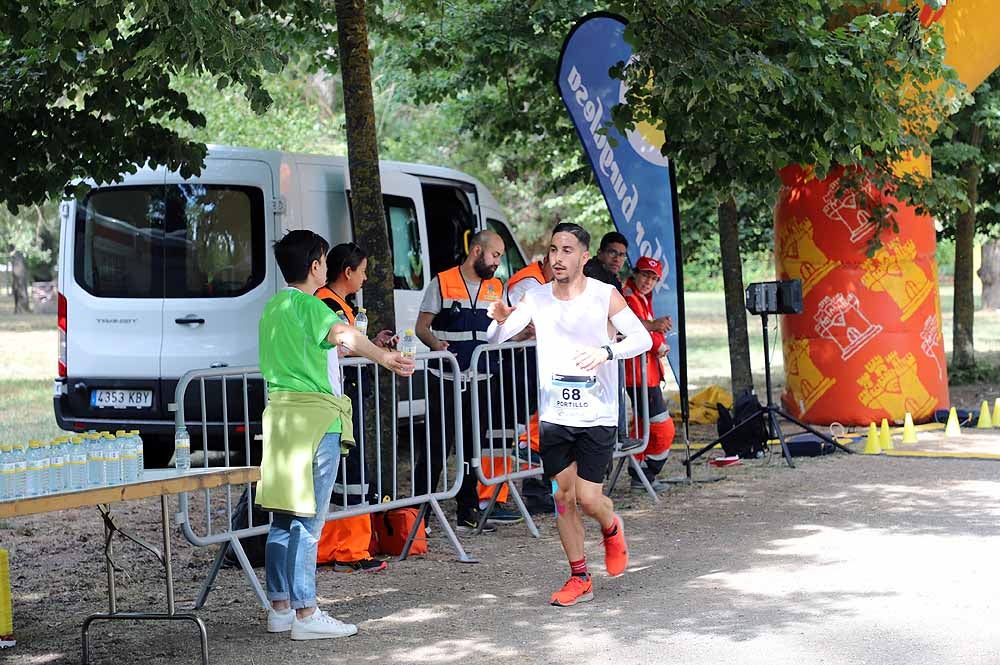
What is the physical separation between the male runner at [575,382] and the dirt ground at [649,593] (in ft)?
1.68

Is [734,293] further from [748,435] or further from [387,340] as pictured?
[387,340]

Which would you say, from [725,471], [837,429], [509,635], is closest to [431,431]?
[509,635]

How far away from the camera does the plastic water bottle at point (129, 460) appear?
225 inches

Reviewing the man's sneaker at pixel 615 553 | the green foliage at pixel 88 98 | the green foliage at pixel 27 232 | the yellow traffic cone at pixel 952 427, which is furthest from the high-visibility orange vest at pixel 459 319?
the green foliage at pixel 27 232

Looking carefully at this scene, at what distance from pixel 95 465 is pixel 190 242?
18.9ft

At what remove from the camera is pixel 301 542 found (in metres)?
6.46

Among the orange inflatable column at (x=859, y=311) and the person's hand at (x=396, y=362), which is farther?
the orange inflatable column at (x=859, y=311)

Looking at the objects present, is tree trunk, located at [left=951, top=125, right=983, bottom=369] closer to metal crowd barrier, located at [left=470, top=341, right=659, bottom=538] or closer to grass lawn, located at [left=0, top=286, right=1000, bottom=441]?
grass lawn, located at [left=0, top=286, right=1000, bottom=441]

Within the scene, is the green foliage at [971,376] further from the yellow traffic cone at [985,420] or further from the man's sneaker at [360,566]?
the man's sneaker at [360,566]

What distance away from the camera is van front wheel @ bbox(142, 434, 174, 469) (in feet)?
37.8

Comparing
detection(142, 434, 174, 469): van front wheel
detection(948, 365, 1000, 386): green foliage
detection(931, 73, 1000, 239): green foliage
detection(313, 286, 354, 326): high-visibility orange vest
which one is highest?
detection(931, 73, 1000, 239): green foliage

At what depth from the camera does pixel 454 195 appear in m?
13.3

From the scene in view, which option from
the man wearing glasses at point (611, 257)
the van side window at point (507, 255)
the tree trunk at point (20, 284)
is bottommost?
the man wearing glasses at point (611, 257)

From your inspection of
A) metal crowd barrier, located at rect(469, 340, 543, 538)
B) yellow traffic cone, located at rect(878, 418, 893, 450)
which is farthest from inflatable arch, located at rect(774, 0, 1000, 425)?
metal crowd barrier, located at rect(469, 340, 543, 538)
